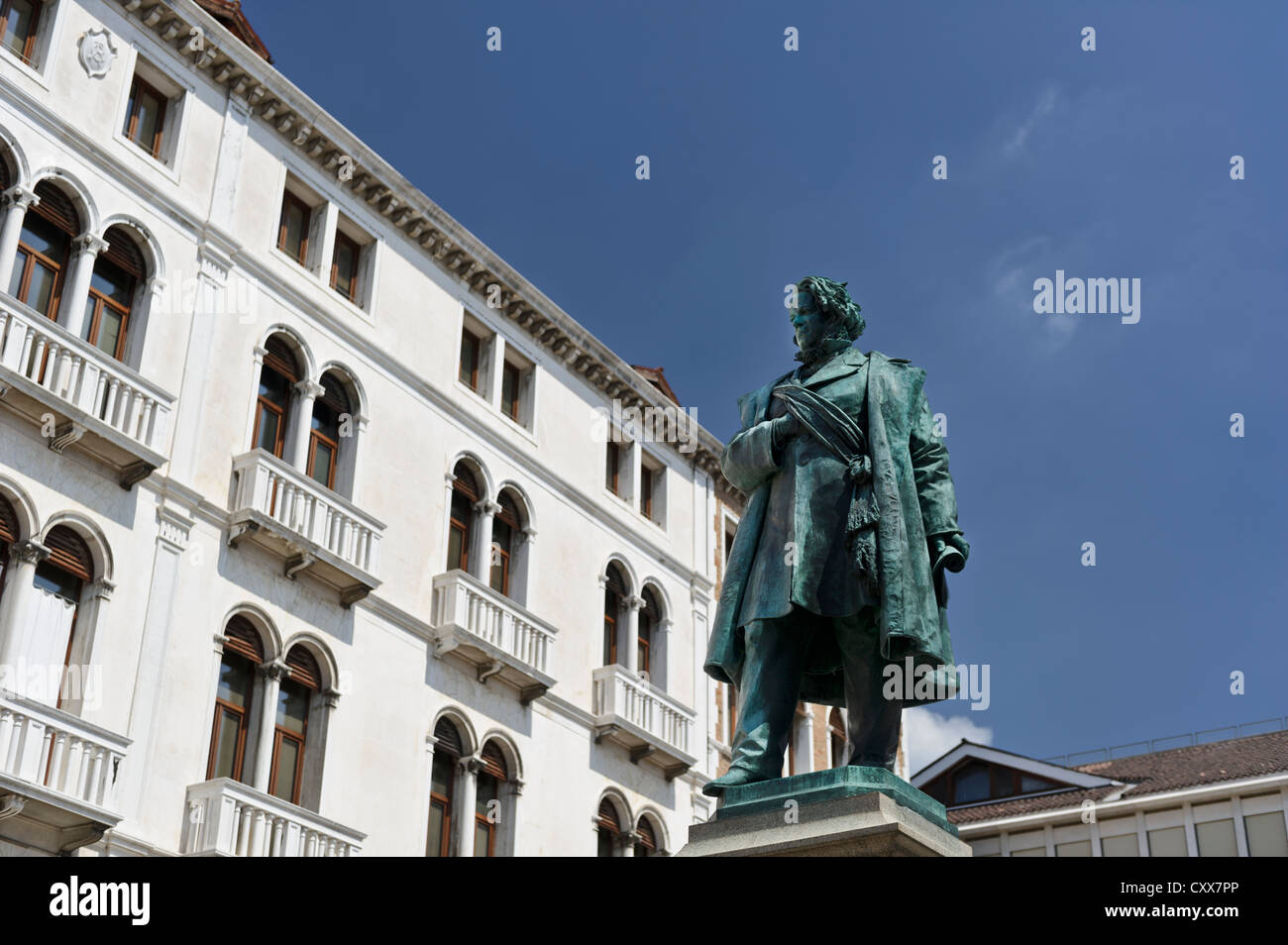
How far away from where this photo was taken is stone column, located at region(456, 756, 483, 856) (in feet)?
72.6

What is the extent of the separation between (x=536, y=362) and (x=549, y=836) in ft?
27.6

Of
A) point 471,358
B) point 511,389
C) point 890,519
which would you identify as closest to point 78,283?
point 471,358

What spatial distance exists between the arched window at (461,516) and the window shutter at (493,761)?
9.41ft

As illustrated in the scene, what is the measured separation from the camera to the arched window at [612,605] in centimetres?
2769

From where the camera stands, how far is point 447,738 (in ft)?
75.0

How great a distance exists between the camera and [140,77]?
21.4 m

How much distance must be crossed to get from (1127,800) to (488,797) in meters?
17.6

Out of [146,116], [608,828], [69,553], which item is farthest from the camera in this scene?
[608,828]

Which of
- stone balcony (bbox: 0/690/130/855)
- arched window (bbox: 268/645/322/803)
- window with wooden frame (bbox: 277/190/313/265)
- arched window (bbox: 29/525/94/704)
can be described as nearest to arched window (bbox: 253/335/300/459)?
window with wooden frame (bbox: 277/190/313/265)

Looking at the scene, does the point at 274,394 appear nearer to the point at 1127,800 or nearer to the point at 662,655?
the point at 662,655

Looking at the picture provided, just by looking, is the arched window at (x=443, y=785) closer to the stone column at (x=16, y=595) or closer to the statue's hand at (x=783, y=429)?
the stone column at (x=16, y=595)
